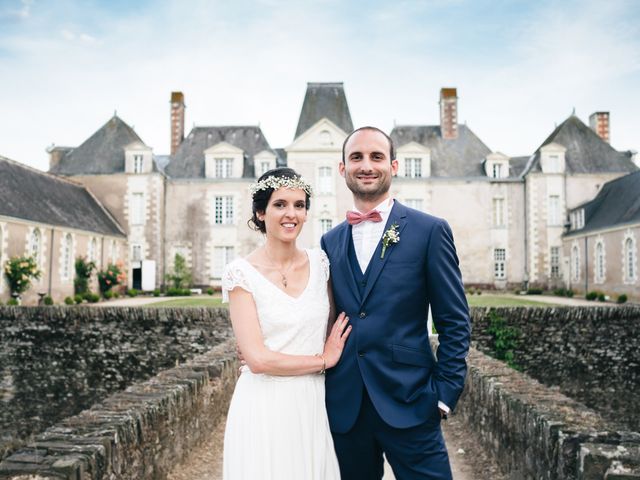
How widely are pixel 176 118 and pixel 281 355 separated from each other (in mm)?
29574

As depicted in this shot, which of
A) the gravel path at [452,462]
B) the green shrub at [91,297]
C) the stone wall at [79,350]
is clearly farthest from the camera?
the green shrub at [91,297]

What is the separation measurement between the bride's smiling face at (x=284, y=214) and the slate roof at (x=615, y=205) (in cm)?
2153

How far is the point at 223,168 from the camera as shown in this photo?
92.3 feet

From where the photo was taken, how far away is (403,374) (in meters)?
2.62

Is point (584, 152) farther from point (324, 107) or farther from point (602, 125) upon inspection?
point (324, 107)

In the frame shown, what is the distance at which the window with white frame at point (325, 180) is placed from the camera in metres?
27.2

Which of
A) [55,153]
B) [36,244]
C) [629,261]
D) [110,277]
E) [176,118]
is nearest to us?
[36,244]

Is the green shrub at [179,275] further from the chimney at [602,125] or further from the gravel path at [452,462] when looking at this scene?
the chimney at [602,125]

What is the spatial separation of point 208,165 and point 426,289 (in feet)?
87.2

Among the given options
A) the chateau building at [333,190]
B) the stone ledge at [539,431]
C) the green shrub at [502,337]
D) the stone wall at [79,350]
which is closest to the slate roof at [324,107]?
the chateau building at [333,190]

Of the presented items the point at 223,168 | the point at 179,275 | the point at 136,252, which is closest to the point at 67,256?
the point at 136,252

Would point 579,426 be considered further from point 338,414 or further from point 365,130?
point 365,130

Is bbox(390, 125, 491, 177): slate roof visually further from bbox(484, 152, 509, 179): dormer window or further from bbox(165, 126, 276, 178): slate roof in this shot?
bbox(165, 126, 276, 178): slate roof

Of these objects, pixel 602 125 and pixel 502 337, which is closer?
pixel 502 337
